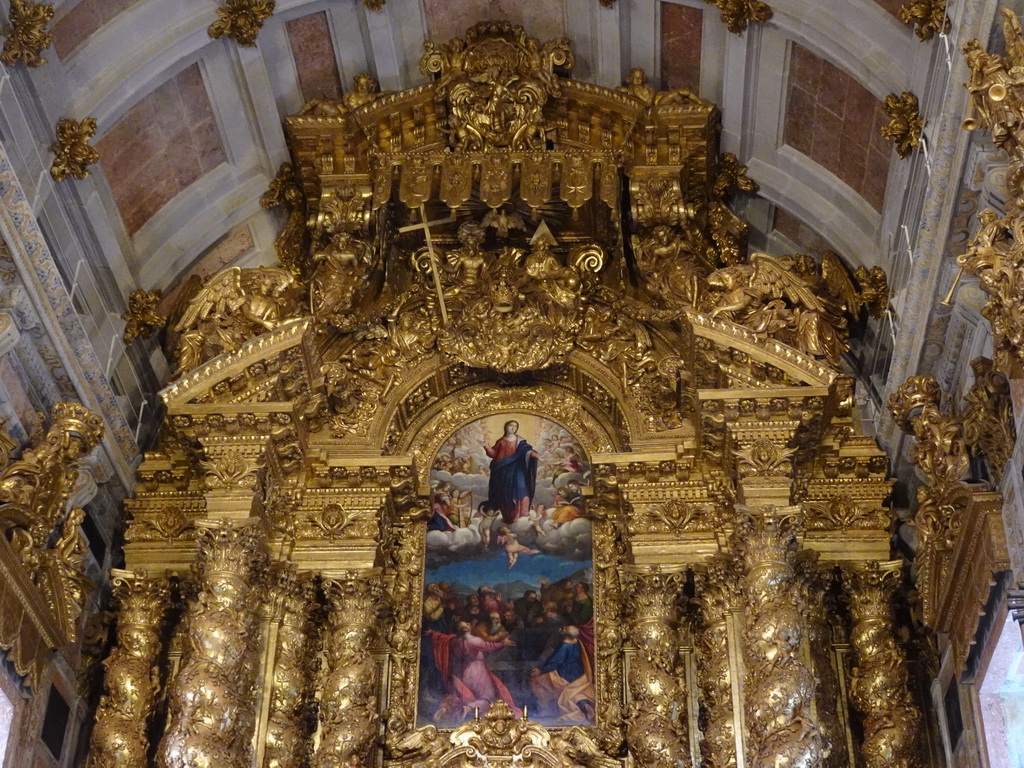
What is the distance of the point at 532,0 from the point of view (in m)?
14.8

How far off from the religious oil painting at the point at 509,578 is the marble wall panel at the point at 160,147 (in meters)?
3.68

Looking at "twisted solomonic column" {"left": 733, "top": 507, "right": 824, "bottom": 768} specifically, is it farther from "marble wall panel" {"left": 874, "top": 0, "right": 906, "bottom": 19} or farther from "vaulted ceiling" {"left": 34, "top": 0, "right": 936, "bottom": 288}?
"marble wall panel" {"left": 874, "top": 0, "right": 906, "bottom": 19}

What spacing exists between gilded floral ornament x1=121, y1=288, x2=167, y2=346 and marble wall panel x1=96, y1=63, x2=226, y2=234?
686 millimetres

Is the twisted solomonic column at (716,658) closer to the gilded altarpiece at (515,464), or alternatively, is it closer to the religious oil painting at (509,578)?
the gilded altarpiece at (515,464)

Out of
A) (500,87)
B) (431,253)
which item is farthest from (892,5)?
(431,253)

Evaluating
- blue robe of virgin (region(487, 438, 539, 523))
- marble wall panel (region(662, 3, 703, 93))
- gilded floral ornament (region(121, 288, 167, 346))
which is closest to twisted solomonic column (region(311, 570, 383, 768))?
blue robe of virgin (region(487, 438, 539, 523))

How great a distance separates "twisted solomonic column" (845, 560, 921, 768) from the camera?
1223cm

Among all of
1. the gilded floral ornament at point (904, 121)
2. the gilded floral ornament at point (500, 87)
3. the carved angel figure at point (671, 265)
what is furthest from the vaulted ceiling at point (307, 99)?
the carved angel figure at point (671, 265)

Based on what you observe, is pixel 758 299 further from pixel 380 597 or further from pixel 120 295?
pixel 120 295

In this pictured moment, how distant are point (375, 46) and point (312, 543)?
493 centimetres

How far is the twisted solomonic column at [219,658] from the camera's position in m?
11.9

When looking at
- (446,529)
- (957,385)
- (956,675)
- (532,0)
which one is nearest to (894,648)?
(956,675)

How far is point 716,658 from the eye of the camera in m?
12.9

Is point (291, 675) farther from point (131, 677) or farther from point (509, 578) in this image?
point (509, 578)
